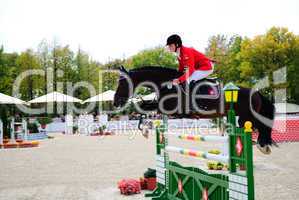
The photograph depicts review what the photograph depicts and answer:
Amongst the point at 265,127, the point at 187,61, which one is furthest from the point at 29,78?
the point at 187,61

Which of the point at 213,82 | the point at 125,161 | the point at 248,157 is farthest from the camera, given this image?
the point at 125,161

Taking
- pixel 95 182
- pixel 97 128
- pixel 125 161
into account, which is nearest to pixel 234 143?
pixel 95 182

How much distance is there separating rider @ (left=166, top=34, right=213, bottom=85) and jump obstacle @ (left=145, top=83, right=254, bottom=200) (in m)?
0.74

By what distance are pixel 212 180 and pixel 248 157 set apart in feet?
3.23

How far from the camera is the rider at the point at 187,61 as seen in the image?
5.99m

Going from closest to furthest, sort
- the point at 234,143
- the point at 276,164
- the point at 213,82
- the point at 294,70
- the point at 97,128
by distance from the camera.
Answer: the point at 234,143 < the point at 213,82 < the point at 276,164 < the point at 97,128 < the point at 294,70

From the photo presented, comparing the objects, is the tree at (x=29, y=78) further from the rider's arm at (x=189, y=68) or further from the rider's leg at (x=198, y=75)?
the rider's arm at (x=189, y=68)

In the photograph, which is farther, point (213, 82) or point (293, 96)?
point (293, 96)

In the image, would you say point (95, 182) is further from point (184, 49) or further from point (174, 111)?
point (184, 49)

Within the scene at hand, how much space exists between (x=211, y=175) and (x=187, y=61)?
2.11 m

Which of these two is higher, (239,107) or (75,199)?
(239,107)

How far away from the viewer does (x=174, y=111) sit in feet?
20.1

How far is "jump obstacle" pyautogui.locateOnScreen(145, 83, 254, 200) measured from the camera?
3.46 meters

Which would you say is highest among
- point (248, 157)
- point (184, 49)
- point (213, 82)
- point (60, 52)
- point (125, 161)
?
point (60, 52)
